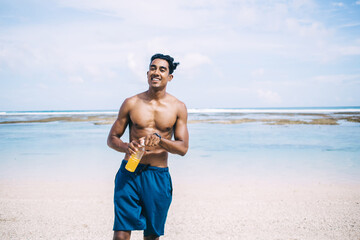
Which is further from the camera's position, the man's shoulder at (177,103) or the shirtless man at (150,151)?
the man's shoulder at (177,103)

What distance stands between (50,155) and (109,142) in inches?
344

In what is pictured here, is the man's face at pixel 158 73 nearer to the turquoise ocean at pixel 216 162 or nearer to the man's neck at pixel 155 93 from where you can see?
the man's neck at pixel 155 93

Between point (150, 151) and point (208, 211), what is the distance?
2.62m

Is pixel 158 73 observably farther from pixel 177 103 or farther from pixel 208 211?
pixel 208 211

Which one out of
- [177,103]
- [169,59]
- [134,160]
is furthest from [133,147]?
[169,59]

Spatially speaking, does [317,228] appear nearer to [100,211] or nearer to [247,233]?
[247,233]

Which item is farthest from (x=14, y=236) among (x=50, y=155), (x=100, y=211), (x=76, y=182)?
(x=50, y=155)

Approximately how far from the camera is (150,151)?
3533mm

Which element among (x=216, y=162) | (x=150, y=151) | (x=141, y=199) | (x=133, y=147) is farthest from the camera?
(x=216, y=162)

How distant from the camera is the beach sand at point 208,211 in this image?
488 centimetres

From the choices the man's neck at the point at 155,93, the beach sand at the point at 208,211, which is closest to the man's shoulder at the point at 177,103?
the man's neck at the point at 155,93

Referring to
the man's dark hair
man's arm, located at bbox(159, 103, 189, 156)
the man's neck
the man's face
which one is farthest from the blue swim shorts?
the man's dark hair

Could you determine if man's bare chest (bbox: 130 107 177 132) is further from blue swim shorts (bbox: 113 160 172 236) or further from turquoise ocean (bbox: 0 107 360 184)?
turquoise ocean (bbox: 0 107 360 184)

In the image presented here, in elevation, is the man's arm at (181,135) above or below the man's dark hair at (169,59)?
below
